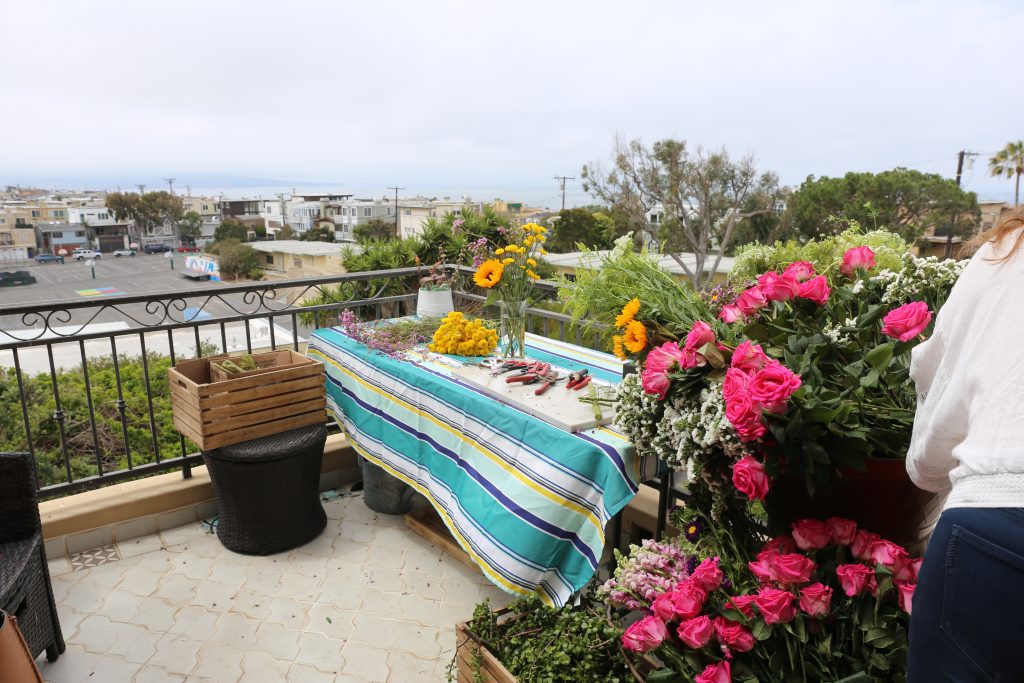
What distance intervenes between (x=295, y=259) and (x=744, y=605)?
3168 centimetres

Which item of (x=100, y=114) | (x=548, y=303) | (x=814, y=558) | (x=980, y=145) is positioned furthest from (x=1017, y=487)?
(x=100, y=114)

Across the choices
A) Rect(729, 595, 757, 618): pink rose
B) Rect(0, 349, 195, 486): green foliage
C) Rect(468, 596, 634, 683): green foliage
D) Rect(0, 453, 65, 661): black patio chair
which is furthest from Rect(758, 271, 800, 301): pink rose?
Rect(0, 349, 195, 486): green foliage

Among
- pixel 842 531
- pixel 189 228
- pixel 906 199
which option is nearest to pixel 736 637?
pixel 842 531

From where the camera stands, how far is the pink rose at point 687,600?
125 centimetres

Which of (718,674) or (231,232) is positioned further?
(231,232)

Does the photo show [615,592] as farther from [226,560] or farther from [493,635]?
[226,560]

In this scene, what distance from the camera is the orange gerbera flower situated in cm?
242

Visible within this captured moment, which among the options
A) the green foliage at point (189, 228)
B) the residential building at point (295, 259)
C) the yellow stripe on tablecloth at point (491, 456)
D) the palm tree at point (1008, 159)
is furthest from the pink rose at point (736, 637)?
the green foliage at point (189, 228)

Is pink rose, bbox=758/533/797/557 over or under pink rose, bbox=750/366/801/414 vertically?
under

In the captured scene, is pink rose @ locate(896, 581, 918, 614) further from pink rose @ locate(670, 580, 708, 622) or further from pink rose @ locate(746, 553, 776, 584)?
pink rose @ locate(670, 580, 708, 622)

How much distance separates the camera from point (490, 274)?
2.43 metres

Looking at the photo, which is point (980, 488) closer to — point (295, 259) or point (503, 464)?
point (503, 464)

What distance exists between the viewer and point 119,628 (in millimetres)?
2332

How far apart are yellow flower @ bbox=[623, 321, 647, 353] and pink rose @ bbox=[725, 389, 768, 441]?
37cm
